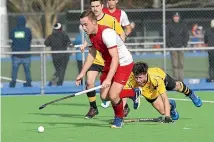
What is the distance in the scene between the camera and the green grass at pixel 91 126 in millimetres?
10266

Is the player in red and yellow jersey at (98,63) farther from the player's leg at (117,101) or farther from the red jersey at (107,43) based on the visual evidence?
the player's leg at (117,101)

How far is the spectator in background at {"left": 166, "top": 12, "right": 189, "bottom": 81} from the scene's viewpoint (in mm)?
19734

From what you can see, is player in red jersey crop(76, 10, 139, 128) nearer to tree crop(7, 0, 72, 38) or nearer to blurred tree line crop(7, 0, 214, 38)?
blurred tree line crop(7, 0, 214, 38)

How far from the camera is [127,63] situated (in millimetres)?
11336

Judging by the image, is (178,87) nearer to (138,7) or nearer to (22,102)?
(22,102)

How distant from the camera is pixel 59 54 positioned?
1956 cm

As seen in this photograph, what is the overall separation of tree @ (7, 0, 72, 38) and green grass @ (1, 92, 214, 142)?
1217 centimetres

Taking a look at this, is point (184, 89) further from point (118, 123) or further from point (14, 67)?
point (14, 67)

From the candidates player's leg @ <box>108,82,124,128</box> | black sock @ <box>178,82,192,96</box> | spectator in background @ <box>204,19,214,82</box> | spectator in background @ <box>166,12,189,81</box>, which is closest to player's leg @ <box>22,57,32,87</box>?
spectator in background @ <box>166,12,189,81</box>

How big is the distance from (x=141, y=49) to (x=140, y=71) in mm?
7705

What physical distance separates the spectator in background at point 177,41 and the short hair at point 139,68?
822cm

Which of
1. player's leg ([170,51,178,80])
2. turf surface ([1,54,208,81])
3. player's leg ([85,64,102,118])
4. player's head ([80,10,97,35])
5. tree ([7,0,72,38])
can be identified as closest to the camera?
player's head ([80,10,97,35])

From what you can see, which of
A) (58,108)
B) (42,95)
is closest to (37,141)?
(58,108)

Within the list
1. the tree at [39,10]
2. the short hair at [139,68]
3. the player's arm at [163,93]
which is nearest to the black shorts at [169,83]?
the player's arm at [163,93]
